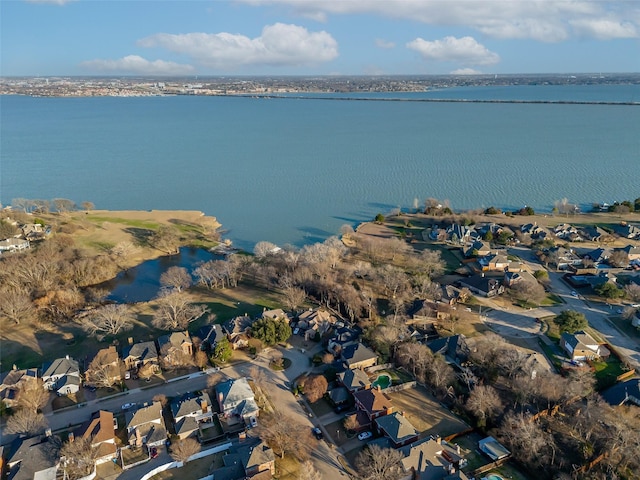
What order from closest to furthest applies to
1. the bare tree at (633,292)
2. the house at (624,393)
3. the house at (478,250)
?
the house at (624,393) < the bare tree at (633,292) < the house at (478,250)

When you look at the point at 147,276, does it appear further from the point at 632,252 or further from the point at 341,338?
the point at 632,252

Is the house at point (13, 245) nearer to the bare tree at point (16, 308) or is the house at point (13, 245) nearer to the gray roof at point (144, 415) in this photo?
the bare tree at point (16, 308)

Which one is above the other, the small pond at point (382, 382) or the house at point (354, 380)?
the house at point (354, 380)

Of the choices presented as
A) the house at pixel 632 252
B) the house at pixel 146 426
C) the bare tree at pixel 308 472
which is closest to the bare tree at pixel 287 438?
the bare tree at pixel 308 472

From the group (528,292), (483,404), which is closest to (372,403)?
(483,404)

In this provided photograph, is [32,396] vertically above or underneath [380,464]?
underneath

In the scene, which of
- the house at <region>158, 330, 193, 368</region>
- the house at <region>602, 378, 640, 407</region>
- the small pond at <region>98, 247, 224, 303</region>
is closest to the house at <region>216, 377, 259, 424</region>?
the house at <region>158, 330, 193, 368</region>
